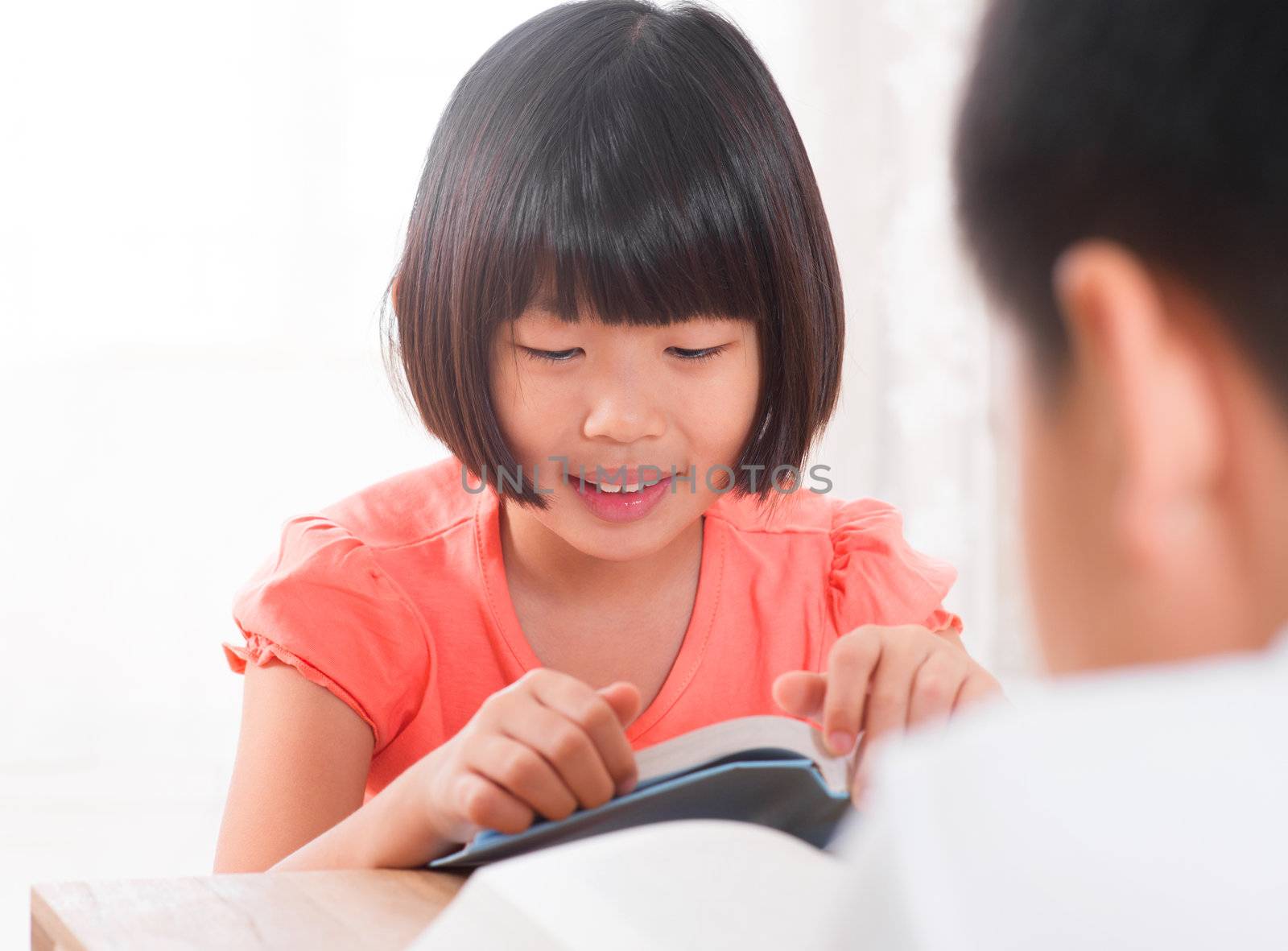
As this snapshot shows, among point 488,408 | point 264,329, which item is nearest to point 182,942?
point 488,408

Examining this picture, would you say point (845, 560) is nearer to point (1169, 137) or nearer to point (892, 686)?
point (892, 686)

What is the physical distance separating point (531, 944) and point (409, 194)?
1.87 m

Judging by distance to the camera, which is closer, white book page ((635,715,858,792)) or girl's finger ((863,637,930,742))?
white book page ((635,715,858,792))

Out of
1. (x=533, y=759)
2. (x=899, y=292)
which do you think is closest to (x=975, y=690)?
(x=533, y=759)

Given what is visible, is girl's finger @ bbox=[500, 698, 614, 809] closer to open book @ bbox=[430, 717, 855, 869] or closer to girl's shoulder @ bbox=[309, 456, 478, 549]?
open book @ bbox=[430, 717, 855, 869]

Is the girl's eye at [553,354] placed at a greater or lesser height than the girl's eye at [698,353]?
lesser

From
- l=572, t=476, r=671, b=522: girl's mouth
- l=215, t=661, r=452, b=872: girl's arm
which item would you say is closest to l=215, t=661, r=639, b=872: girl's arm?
l=215, t=661, r=452, b=872: girl's arm

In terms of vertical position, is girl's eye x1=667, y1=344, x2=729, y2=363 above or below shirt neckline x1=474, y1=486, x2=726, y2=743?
above

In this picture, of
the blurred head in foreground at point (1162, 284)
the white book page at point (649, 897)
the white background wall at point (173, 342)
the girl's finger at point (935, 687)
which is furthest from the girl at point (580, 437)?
the white background wall at point (173, 342)

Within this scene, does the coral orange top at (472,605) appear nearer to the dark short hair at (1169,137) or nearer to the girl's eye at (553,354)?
the girl's eye at (553,354)

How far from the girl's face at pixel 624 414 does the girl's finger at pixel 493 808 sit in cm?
27

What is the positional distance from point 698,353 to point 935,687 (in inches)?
10.7

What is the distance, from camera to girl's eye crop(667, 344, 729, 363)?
80 centimetres

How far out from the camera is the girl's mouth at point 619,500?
2.77ft
